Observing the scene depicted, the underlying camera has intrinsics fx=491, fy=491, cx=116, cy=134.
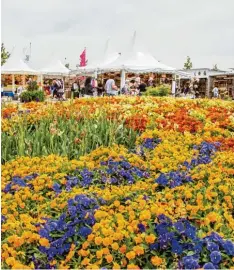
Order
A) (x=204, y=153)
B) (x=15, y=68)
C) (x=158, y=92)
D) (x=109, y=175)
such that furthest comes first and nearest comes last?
(x=15, y=68)
(x=158, y=92)
(x=204, y=153)
(x=109, y=175)

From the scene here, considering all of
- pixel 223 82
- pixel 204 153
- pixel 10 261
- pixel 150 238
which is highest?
pixel 223 82

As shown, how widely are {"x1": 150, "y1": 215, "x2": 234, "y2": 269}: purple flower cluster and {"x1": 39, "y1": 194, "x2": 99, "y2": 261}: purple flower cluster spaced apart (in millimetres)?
354

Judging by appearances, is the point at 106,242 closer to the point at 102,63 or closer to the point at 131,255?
the point at 131,255

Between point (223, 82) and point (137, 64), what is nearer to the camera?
point (137, 64)

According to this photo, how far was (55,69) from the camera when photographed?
1217 inches

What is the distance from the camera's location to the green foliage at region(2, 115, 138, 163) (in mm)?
5219

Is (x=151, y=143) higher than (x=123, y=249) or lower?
higher

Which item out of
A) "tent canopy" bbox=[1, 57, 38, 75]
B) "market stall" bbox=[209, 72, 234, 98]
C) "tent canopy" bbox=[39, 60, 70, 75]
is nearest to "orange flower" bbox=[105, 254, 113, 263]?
"tent canopy" bbox=[1, 57, 38, 75]

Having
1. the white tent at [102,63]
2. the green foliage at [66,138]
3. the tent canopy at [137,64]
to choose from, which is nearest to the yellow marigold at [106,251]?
the green foliage at [66,138]

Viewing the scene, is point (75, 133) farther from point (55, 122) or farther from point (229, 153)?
point (229, 153)

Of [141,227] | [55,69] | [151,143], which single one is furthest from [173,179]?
[55,69]

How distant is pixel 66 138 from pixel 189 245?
295 centimetres

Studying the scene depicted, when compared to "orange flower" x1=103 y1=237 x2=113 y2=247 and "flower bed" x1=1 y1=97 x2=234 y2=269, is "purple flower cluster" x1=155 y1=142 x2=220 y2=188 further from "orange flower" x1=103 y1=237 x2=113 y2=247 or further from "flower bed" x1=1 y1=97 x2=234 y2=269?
"orange flower" x1=103 y1=237 x2=113 y2=247

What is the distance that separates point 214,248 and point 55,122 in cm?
354
